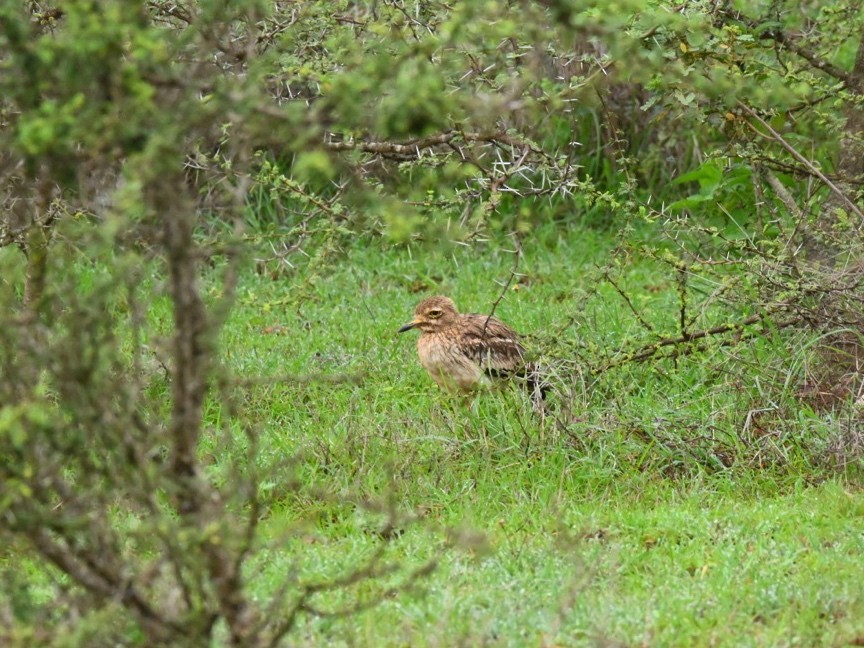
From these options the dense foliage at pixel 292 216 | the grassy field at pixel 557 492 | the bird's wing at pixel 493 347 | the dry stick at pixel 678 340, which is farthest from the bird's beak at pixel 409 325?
the dry stick at pixel 678 340

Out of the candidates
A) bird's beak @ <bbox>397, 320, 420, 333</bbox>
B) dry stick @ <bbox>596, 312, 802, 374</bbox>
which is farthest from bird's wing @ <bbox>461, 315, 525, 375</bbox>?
dry stick @ <bbox>596, 312, 802, 374</bbox>

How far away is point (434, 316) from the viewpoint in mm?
8180

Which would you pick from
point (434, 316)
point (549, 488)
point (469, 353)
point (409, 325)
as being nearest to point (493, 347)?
point (469, 353)

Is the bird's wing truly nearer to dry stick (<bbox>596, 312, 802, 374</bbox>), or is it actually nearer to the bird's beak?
the bird's beak

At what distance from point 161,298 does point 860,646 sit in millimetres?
6088

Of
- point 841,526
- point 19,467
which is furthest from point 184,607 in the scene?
point 841,526

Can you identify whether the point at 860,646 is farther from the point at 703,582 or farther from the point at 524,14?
the point at 524,14

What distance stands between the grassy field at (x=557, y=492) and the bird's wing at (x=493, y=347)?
0.24 meters

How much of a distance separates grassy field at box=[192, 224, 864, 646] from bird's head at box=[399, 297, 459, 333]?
10.3 inches

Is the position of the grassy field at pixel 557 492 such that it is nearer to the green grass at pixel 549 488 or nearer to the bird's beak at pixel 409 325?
the green grass at pixel 549 488

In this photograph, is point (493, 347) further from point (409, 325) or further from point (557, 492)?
point (557, 492)

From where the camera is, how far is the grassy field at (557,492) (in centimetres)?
478

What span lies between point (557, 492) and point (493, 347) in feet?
5.51

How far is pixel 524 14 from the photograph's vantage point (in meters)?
3.93
